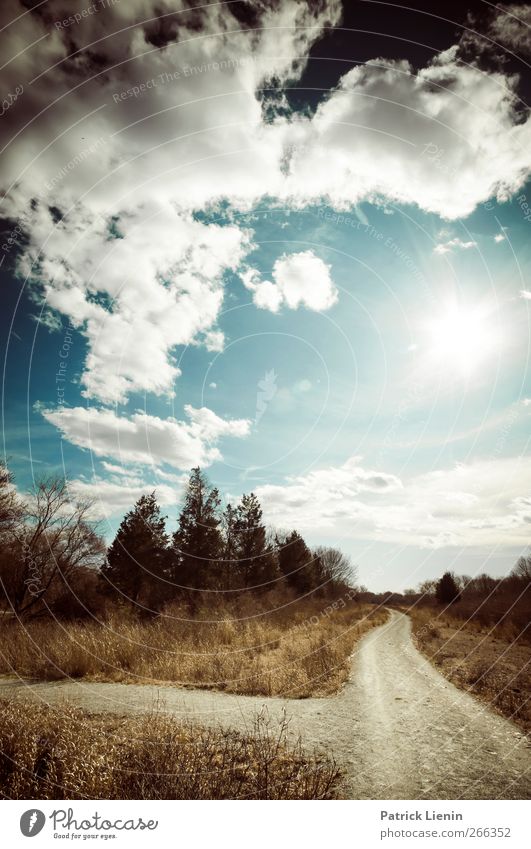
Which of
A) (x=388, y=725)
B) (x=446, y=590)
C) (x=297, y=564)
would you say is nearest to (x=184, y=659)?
(x=388, y=725)

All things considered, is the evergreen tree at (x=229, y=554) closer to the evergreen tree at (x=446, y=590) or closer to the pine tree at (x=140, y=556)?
the pine tree at (x=140, y=556)

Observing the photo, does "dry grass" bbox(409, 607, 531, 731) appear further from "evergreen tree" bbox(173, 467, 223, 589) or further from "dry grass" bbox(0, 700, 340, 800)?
"evergreen tree" bbox(173, 467, 223, 589)

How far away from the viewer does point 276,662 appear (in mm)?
12242

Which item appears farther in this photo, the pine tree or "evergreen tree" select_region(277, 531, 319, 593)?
"evergreen tree" select_region(277, 531, 319, 593)

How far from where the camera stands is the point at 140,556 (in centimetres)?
3319

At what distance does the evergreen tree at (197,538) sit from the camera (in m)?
33.1

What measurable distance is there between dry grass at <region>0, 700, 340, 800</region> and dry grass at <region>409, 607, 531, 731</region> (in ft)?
20.7

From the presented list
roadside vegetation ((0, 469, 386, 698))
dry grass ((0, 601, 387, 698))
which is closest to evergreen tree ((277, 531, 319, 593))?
roadside vegetation ((0, 469, 386, 698))

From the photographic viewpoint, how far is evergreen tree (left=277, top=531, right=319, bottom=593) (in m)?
45.6

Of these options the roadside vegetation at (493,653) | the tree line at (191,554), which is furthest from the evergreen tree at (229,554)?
the roadside vegetation at (493,653)
